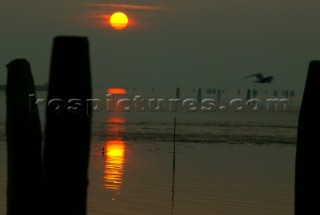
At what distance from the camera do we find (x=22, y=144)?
26.4 feet

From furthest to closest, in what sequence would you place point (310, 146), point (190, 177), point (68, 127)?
1. point (190, 177)
2. point (310, 146)
3. point (68, 127)

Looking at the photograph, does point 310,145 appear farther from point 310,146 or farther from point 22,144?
point 22,144

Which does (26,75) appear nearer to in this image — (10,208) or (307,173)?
(10,208)

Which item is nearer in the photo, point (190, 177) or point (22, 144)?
point (22, 144)

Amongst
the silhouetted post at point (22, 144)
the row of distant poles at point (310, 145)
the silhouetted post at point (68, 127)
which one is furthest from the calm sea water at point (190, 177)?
the silhouetted post at point (68, 127)

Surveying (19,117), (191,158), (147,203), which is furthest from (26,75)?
(191,158)

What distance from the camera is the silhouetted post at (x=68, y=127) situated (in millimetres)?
7121

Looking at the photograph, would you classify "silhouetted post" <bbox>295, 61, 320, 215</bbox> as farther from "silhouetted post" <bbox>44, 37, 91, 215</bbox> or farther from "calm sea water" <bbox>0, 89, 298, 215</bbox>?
"calm sea water" <bbox>0, 89, 298, 215</bbox>

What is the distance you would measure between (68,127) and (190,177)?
2215 centimetres

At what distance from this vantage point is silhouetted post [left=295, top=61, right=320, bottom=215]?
26.1 feet

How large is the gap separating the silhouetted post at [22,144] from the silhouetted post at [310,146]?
248 cm

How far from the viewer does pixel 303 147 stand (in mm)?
8008

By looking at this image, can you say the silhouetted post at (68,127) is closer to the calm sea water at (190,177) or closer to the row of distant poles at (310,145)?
the row of distant poles at (310,145)

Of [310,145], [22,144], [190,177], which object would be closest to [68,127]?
[22,144]
